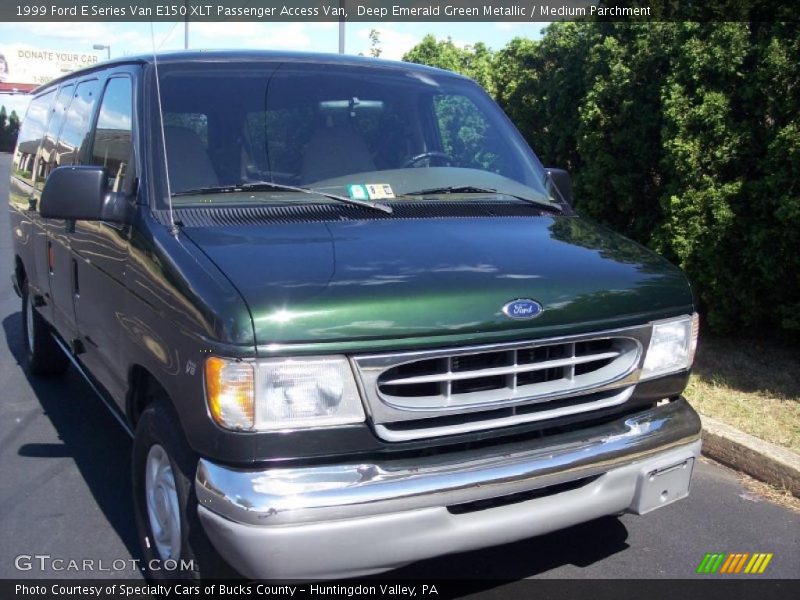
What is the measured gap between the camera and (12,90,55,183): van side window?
5914 mm

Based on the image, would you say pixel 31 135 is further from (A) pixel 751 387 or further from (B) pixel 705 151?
(A) pixel 751 387

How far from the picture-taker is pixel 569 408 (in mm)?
3072

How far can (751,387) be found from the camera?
563 cm

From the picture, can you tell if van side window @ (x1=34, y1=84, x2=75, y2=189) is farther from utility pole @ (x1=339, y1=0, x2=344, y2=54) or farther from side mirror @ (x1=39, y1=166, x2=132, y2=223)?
utility pole @ (x1=339, y1=0, x2=344, y2=54)

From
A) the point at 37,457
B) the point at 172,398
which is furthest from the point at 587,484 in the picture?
the point at 37,457

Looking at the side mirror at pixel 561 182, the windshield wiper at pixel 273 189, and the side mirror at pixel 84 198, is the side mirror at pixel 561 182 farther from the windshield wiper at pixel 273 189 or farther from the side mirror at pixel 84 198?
the side mirror at pixel 84 198

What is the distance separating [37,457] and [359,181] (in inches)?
103

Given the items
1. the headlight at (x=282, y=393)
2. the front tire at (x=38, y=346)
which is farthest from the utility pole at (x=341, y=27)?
the headlight at (x=282, y=393)

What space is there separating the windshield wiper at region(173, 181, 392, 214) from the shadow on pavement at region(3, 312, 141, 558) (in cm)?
167

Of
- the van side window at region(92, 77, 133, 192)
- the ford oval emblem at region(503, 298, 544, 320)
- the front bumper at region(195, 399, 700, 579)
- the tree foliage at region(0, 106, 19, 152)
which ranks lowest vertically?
the tree foliage at region(0, 106, 19, 152)

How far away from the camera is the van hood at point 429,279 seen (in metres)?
2.67

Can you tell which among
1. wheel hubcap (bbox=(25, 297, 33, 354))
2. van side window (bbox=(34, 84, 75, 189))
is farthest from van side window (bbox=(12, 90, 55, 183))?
wheel hubcap (bbox=(25, 297, 33, 354))

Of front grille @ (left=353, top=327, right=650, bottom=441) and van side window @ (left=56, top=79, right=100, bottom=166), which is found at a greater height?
van side window @ (left=56, top=79, right=100, bottom=166)

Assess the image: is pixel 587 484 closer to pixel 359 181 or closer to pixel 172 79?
pixel 359 181
